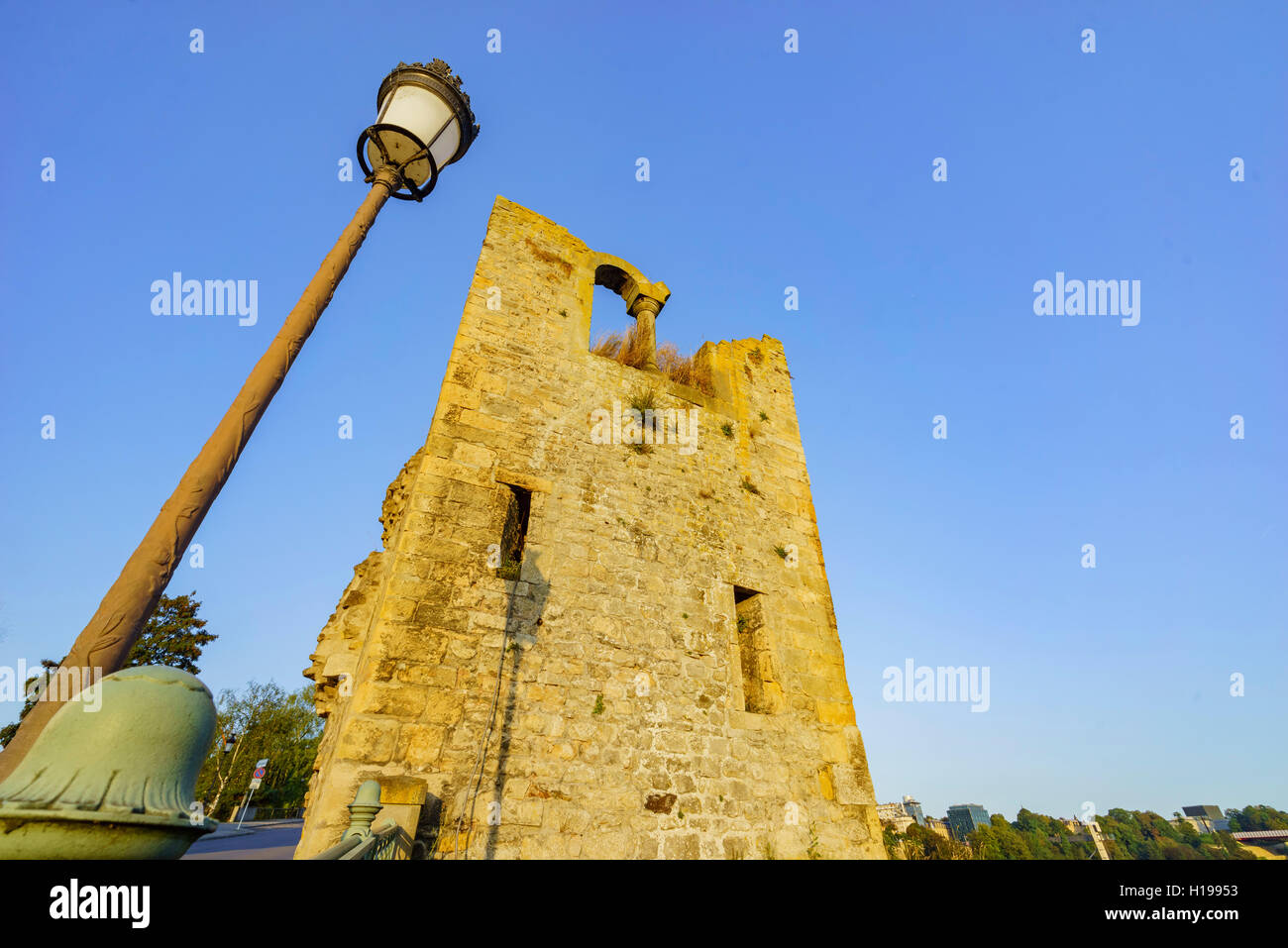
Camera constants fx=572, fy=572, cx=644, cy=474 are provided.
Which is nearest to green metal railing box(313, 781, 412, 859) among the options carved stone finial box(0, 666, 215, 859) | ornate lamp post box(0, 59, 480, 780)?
carved stone finial box(0, 666, 215, 859)

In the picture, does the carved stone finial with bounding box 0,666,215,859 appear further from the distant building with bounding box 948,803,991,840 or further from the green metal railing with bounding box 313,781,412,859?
the distant building with bounding box 948,803,991,840

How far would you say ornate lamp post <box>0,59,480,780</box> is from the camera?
108 inches

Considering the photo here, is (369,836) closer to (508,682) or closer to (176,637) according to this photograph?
(508,682)

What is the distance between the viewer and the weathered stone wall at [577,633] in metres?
4.72

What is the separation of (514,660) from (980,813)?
103905 mm

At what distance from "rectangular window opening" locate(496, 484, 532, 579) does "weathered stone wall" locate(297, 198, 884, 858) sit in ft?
0.33

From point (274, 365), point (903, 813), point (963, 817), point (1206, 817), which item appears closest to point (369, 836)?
point (274, 365)

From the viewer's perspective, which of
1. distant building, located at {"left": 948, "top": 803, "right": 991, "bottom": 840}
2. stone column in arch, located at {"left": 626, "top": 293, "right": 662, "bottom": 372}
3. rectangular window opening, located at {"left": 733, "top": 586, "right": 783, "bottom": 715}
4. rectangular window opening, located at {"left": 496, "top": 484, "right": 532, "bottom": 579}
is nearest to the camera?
rectangular window opening, located at {"left": 496, "top": 484, "right": 532, "bottom": 579}

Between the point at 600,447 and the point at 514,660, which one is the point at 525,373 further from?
the point at 514,660
